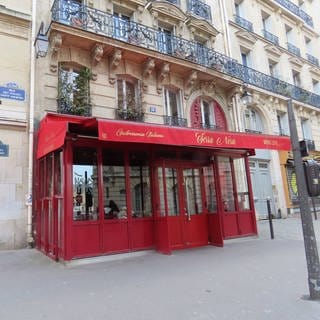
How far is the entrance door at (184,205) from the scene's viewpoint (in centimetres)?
787

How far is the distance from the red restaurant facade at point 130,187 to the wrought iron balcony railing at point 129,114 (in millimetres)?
3035

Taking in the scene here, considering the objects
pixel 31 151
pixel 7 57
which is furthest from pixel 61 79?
pixel 31 151

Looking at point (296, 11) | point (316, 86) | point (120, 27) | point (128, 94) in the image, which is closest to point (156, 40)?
point (120, 27)

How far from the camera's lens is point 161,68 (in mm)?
11828

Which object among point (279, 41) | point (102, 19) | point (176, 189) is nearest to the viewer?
point (176, 189)

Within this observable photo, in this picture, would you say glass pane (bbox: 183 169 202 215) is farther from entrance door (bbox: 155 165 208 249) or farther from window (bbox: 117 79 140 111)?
window (bbox: 117 79 140 111)

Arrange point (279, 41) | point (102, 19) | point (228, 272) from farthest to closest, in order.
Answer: point (279, 41)
point (102, 19)
point (228, 272)

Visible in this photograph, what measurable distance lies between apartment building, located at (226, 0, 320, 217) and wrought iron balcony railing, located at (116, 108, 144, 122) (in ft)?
18.6

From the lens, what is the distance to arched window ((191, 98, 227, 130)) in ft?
43.2

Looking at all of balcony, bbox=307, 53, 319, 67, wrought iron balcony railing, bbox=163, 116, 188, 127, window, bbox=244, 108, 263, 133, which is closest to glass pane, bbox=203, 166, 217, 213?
wrought iron balcony railing, bbox=163, 116, 188, 127

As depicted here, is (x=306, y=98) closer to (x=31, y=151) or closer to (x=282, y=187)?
(x=282, y=187)

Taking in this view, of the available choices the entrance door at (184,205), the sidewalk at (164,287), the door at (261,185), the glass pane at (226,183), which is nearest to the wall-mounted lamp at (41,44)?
the entrance door at (184,205)

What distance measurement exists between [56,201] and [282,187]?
12.1 m

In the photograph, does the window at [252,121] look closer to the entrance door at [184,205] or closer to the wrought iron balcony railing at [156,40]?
the wrought iron balcony railing at [156,40]
